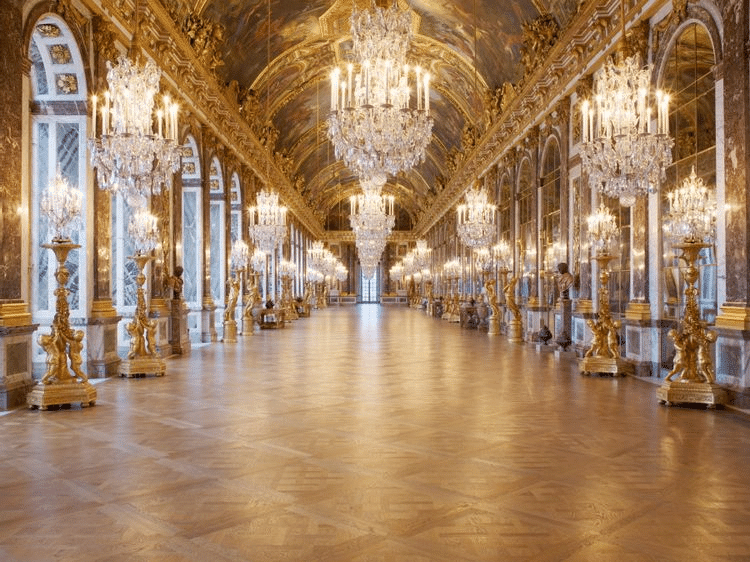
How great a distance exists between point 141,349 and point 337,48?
50.3 feet

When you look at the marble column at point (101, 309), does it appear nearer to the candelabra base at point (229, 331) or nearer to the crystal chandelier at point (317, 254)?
the candelabra base at point (229, 331)

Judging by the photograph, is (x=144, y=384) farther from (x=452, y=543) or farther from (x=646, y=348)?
(x=646, y=348)

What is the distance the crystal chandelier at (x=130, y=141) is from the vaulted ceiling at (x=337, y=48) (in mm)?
7444

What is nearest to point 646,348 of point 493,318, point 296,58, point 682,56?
point 682,56

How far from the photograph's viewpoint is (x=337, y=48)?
2175 cm

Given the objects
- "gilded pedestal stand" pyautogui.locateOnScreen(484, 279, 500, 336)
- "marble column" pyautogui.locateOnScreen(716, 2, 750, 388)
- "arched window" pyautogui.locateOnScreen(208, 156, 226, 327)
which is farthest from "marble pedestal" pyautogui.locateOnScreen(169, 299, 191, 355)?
"marble column" pyautogui.locateOnScreen(716, 2, 750, 388)

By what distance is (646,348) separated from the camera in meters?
9.51

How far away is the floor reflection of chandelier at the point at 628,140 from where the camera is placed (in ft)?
23.6

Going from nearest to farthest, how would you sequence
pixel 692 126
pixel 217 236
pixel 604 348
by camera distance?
pixel 692 126 → pixel 604 348 → pixel 217 236

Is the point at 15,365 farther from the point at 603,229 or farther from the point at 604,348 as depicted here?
the point at 603,229

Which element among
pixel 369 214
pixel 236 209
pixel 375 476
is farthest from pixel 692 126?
pixel 236 209

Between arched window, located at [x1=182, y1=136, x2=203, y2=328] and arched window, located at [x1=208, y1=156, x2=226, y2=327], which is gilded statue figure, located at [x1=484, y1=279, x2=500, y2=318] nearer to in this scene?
arched window, located at [x1=208, y1=156, x2=226, y2=327]

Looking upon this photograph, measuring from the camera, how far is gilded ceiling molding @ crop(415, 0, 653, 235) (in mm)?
10930

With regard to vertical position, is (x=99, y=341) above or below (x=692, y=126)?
below
